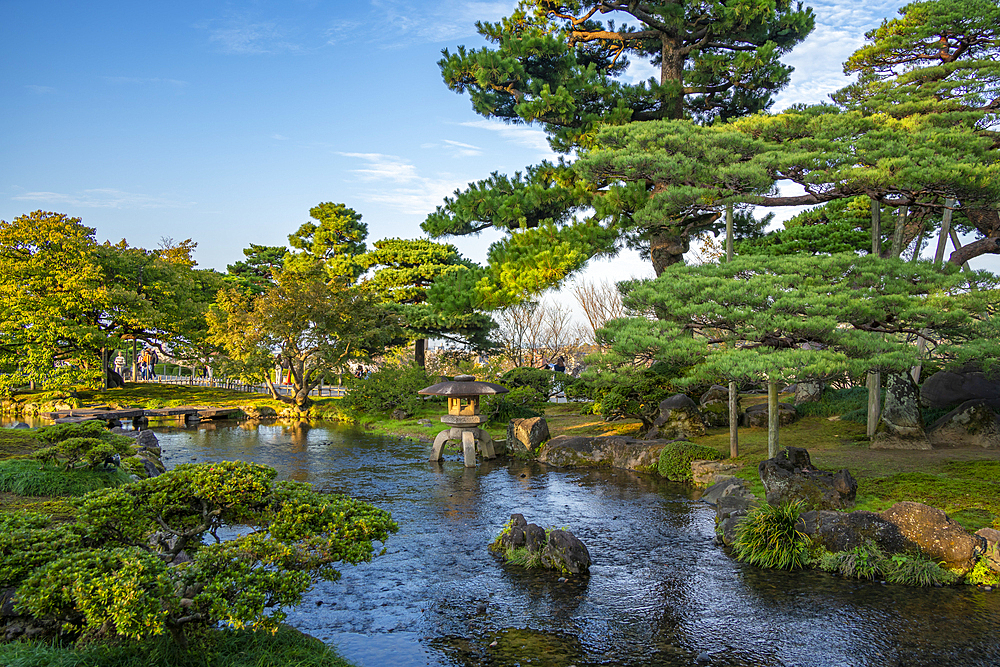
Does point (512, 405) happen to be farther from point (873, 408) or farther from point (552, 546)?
point (552, 546)

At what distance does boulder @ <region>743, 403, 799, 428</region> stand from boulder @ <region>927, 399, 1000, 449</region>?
133 inches

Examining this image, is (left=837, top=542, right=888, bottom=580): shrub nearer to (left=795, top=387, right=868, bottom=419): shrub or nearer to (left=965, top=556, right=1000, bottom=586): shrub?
(left=965, top=556, right=1000, bottom=586): shrub

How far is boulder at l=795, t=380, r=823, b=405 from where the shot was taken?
16859 mm

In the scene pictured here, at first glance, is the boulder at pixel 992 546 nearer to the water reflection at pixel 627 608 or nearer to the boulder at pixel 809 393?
the water reflection at pixel 627 608

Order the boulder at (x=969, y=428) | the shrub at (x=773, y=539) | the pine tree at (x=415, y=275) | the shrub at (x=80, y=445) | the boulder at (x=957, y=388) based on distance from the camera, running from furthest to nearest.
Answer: the pine tree at (x=415, y=275) < the boulder at (x=957, y=388) < the boulder at (x=969, y=428) < the shrub at (x=80, y=445) < the shrub at (x=773, y=539)

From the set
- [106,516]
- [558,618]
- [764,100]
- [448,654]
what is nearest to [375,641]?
[448,654]

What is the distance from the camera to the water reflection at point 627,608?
537 cm

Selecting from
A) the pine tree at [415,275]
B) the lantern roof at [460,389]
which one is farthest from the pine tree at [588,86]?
the pine tree at [415,275]

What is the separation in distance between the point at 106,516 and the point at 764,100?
1704cm

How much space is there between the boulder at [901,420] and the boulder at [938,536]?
5.64 meters

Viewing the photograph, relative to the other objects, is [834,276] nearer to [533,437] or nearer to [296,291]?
[533,437]

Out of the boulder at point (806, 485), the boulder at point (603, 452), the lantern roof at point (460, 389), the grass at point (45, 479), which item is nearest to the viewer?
the boulder at point (806, 485)

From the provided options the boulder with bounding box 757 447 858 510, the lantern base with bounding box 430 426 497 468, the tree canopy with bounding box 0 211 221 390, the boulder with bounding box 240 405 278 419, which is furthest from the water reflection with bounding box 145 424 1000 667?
the tree canopy with bounding box 0 211 221 390

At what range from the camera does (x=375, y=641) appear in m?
5.71
